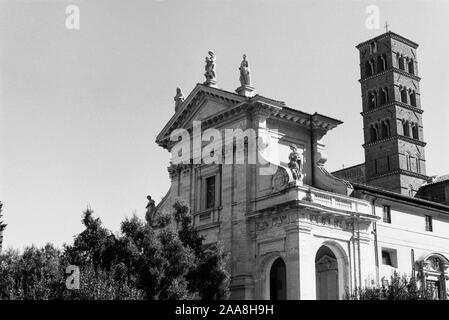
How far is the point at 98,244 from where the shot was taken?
31.7 meters

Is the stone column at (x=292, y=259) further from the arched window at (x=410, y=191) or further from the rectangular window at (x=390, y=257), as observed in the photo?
the arched window at (x=410, y=191)

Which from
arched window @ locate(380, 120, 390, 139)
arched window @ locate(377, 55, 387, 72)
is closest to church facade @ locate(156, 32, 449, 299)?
arched window @ locate(380, 120, 390, 139)

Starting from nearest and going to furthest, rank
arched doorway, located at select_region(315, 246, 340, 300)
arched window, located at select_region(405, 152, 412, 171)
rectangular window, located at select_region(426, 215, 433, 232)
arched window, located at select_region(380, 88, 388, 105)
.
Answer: arched doorway, located at select_region(315, 246, 340, 300), rectangular window, located at select_region(426, 215, 433, 232), arched window, located at select_region(405, 152, 412, 171), arched window, located at select_region(380, 88, 388, 105)

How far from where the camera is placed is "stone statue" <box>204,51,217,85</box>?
146ft

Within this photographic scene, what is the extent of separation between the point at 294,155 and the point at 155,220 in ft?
28.3

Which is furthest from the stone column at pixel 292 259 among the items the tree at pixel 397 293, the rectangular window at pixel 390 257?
the rectangular window at pixel 390 257

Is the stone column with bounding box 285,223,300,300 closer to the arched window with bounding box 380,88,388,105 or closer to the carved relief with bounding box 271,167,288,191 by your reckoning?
the carved relief with bounding box 271,167,288,191

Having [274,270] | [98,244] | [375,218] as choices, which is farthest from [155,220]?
[375,218]

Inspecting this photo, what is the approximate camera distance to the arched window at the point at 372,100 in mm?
77375

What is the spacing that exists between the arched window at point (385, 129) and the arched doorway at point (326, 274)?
37835 mm

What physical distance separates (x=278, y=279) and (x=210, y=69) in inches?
574

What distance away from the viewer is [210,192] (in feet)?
141

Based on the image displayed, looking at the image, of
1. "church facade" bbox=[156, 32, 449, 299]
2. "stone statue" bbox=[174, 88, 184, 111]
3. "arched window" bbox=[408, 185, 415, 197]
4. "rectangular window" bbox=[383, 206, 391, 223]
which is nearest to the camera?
"church facade" bbox=[156, 32, 449, 299]
